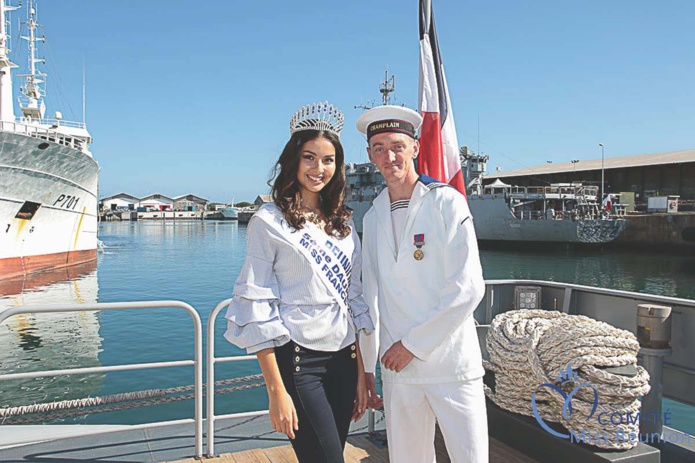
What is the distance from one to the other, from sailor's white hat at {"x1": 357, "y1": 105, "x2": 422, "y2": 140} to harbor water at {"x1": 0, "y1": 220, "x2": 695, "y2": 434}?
6840mm

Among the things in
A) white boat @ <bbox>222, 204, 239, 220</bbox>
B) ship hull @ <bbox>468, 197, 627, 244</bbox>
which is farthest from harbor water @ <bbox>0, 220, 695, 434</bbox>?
white boat @ <bbox>222, 204, 239, 220</bbox>

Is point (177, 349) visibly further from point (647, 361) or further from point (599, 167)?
point (599, 167)

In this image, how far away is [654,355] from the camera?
314 cm

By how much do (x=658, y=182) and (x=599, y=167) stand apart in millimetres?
6795

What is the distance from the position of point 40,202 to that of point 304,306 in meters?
24.7

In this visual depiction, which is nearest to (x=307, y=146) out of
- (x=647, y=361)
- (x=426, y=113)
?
(x=426, y=113)

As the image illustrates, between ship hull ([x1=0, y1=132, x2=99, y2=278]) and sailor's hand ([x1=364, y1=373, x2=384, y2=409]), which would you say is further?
ship hull ([x1=0, y1=132, x2=99, y2=278])

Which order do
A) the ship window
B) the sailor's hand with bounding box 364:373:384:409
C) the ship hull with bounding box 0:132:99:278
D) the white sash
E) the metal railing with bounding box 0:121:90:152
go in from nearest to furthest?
the white sash → the sailor's hand with bounding box 364:373:384:409 → the metal railing with bounding box 0:121:90:152 → the ship hull with bounding box 0:132:99:278 → the ship window

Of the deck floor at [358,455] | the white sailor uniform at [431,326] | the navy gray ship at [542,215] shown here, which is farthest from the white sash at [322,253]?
the navy gray ship at [542,215]

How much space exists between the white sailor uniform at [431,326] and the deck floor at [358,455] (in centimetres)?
114

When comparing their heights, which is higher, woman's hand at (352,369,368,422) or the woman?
the woman

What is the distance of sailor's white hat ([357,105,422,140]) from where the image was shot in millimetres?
2121

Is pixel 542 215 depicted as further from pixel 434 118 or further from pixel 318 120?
pixel 318 120

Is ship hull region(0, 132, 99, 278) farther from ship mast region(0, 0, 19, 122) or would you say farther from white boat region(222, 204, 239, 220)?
Answer: white boat region(222, 204, 239, 220)
